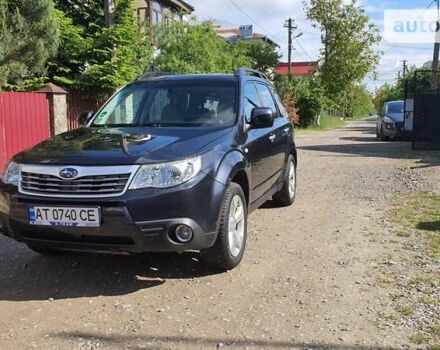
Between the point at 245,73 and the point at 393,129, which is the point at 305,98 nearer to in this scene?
the point at 393,129

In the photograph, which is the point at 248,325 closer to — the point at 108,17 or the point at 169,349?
the point at 169,349

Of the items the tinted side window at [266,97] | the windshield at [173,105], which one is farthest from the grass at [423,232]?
the windshield at [173,105]

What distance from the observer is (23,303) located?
4184mm

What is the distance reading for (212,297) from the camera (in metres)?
4.23

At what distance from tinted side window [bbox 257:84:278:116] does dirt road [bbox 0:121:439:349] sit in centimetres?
145

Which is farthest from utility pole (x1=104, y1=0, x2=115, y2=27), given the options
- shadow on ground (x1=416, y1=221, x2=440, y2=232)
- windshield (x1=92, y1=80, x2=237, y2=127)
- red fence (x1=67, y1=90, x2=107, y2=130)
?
shadow on ground (x1=416, y1=221, x2=440, y2=232)

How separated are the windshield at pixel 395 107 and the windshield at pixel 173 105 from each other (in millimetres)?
15942

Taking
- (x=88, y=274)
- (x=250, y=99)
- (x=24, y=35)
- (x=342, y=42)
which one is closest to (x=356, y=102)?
(x=342, y=42)

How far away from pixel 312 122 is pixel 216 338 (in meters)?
32.5

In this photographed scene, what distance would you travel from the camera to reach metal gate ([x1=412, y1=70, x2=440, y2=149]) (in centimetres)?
1512

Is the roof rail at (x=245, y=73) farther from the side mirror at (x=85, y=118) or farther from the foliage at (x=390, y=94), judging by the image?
the foliage at (x=390, y=94)

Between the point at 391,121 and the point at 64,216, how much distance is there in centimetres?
1753

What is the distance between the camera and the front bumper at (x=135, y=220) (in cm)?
399

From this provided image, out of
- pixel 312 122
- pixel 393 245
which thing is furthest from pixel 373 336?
pixel 312 122
